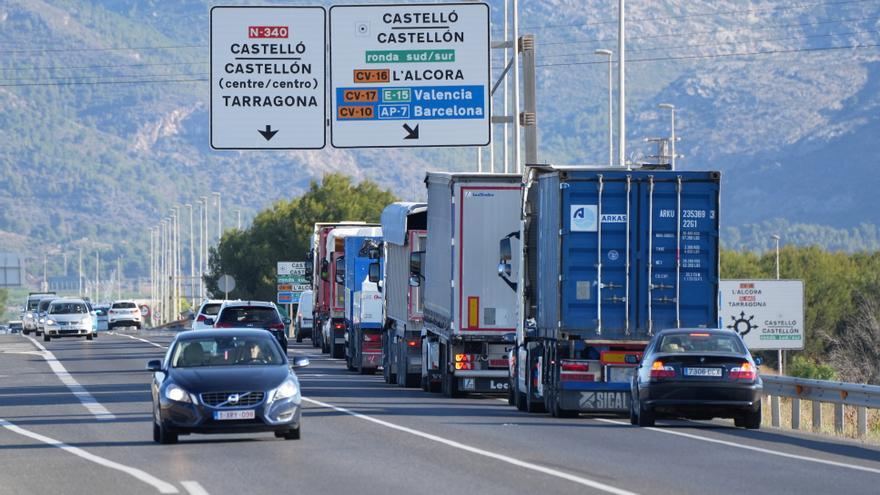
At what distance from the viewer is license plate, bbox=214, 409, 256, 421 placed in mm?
22359

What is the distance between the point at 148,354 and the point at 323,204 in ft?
200

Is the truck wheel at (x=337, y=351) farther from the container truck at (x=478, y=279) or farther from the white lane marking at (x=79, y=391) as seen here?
the container truck at (x=478, y=279)

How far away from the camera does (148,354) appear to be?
190ft

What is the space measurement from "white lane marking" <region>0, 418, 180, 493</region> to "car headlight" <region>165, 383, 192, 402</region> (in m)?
1.13

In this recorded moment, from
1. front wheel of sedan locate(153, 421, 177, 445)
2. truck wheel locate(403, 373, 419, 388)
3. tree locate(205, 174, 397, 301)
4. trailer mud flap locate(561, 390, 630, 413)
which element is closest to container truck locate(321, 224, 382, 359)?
truck wheel locate(403, 373, 419, 388)

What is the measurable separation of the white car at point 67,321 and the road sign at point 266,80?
3516cm

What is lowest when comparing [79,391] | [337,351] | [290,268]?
[337,351]

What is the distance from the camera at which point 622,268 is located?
28188 millimetres

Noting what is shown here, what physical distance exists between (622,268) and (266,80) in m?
13.4

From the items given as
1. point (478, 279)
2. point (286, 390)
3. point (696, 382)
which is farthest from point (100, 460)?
point (478, 279)

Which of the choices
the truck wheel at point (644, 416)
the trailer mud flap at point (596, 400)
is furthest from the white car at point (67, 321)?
the truck wheel at point (644, 416)

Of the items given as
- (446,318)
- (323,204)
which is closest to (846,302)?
(323,204)

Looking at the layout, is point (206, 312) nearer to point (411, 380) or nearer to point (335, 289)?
point (335, 289)

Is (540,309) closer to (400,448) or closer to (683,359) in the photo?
(683,359)
